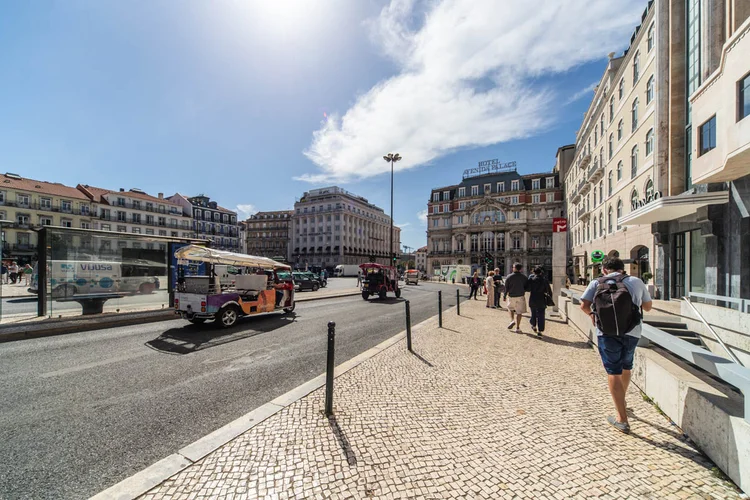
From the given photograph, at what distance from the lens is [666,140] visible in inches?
513

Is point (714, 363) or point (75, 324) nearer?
point (714, 363)

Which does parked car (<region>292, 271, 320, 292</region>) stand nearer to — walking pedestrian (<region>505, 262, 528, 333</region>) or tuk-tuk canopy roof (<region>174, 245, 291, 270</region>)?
tuk-tuk canopy roof (<region>174, 245, 291, 270</region>)

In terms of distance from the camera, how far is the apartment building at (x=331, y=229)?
82.7 metres

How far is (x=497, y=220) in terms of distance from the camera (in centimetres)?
6131

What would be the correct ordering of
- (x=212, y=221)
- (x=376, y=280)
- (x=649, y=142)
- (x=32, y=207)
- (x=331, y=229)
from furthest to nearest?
(x=331, y=229) < (x=212, y=221) < (x=32, y=207) < (x=376, y=280) < (x=649, y=142)

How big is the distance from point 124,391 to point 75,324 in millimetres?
6006

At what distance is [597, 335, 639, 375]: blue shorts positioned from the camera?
3467 mm

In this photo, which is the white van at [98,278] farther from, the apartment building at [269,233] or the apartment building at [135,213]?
the apartment building at [269,233]

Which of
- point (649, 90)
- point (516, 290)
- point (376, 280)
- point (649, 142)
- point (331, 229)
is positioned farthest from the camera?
point (331, 229)

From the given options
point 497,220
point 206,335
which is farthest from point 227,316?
point 497,220

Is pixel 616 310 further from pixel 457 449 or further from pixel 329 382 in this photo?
pixel 329 382

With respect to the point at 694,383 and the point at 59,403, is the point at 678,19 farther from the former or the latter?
the point at 59,403

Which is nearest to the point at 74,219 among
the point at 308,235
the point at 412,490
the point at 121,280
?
the point at 308,235

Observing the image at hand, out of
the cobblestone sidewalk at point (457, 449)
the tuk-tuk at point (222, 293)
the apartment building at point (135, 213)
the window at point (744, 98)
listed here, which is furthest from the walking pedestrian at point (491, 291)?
the apartment building at point (135, 213)
